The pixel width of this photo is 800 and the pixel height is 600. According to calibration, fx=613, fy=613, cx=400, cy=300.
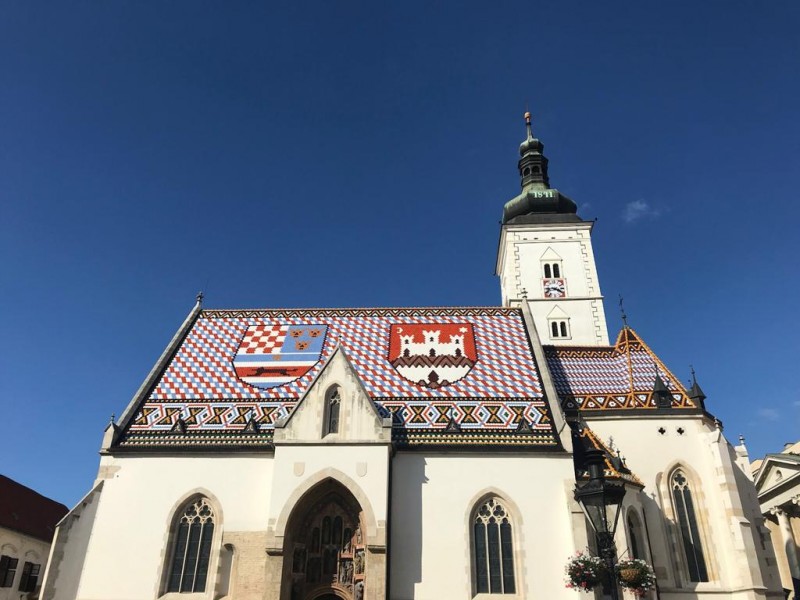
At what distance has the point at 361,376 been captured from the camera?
23688 millimetres

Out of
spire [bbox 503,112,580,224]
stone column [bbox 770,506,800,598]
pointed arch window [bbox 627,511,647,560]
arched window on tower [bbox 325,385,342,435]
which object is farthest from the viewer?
spire [bbox 503,112,580,224]

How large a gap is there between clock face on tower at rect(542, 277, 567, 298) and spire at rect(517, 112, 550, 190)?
339 inches

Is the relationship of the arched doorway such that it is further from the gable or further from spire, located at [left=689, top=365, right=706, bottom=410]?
spire, located at [left=689, top=365, right=706, bottom=410]

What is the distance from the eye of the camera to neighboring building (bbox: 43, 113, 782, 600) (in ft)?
61.5

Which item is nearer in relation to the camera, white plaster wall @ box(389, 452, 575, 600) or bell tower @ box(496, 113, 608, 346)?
white plaster wall @ box(389, 452, 575, 600)

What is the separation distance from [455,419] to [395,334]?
19.2 feet

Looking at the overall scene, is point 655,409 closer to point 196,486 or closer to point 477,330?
point 477,330

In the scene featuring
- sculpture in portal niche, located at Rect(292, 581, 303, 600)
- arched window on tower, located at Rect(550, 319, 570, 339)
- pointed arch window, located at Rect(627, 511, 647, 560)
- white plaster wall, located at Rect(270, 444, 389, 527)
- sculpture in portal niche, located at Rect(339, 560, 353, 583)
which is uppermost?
arched window on tower, located at Rect(550, 319, 570, 339)

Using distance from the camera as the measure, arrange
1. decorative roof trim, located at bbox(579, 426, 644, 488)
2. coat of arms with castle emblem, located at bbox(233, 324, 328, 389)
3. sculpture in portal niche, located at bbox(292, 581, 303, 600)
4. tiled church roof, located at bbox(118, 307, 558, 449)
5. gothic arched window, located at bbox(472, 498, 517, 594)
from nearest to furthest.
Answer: gothic arched window, located at bbox(472, 498, 517, 594), sculpture in portal niche, located at bbox(292, 581, 303, 600), decorative roof trim, located at bbox(579, 426, 644, 488), tiled church roof, located at bbox(118, 307, 558, 449), coat of arms with castle emblem, located at bbox(233, 324, 328, 389)

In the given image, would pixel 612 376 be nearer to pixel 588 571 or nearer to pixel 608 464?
pixel 608 464

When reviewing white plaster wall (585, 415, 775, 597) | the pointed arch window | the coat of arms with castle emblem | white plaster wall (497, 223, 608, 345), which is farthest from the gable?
white plaster wall (497, 223, 608, 345)

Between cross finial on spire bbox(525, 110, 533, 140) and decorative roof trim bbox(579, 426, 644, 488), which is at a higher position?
cross finial on spire bbox(525, 110, 533, 140)

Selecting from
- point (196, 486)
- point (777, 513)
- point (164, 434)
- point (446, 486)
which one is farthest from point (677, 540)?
point (777, 513)

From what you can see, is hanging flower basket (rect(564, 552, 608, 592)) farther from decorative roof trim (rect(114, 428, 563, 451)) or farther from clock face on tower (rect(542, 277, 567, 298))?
clock face on tower (rect(542, 277, 567, 298))
